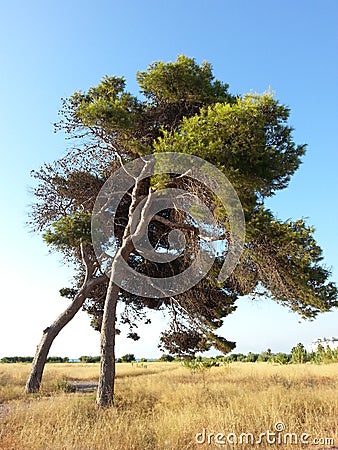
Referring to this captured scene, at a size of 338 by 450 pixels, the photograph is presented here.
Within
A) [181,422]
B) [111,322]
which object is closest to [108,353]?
[111,322]

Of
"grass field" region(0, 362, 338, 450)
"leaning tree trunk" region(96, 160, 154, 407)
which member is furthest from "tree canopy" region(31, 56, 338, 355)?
"grass field" region(0, 362, 338, 450)

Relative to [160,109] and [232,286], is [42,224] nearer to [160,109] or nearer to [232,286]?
[160,109]

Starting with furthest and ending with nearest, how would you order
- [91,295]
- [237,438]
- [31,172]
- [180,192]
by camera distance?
[91,295] < [31,172] < [180,192] < [237,438]

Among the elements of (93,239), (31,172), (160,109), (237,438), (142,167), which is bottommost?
(237,438)

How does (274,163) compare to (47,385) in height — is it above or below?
above

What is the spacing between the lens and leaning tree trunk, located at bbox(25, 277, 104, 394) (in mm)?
14555

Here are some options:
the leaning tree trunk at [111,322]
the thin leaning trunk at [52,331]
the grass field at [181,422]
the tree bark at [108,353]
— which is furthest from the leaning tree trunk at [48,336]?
the grass field at [181,422]

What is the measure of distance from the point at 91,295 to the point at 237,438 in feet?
39.0

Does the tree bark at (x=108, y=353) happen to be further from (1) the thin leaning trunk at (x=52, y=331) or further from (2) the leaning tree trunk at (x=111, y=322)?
(1) the thin leaning trunk at (x=52, y=331)

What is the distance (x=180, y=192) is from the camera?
36.8 ft

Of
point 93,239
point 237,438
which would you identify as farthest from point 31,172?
point 237,438

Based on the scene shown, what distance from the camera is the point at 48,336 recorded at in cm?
1512

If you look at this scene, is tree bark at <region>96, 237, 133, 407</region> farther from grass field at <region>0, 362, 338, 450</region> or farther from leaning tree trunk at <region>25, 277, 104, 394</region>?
leaning tree trunk at <region>25, 277, 104, 394</region>

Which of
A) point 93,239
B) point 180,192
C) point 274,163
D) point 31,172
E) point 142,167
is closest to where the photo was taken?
point 274,163
